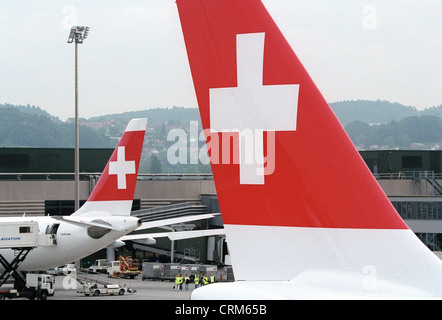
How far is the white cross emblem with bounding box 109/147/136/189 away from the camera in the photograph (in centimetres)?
4094

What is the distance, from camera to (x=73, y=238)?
39.7 meters

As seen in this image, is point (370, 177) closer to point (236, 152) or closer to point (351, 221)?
point (351, 221)

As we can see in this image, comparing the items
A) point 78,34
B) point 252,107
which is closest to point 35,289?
point 78,34

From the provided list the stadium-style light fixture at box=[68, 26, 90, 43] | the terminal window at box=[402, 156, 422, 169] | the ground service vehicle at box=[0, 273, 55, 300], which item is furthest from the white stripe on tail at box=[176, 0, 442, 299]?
the terminal window at box=[402, 156, 422, 169]

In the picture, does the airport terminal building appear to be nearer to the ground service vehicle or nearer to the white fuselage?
the ground service vehicle

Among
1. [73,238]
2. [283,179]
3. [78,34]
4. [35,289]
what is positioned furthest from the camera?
[78,34]

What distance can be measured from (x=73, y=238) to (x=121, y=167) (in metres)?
5.01

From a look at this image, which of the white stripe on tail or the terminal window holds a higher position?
the terminal window

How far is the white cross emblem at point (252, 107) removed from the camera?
780 centimetres

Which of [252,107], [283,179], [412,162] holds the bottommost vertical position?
[283,179]

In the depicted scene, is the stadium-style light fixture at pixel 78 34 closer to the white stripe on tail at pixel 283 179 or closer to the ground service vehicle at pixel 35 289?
the ground service vehicle at pixel 35 289

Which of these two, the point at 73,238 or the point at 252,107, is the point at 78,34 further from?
the point at 252,107

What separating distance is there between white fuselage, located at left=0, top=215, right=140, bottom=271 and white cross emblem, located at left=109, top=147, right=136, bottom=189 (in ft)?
8.09
